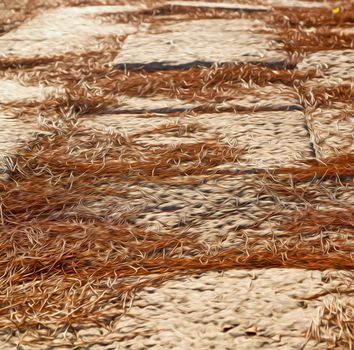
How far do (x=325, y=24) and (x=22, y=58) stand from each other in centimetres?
131

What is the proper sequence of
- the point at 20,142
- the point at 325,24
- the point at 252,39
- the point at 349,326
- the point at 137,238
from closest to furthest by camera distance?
the point at 349,326
the point at 137,238
the point at 20,142
the point at 252,39
the point at 325,24

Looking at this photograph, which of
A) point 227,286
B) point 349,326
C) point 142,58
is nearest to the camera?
point 349,326

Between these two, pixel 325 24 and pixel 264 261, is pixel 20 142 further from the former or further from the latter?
pixel 325 24

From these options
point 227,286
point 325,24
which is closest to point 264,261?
point 227,286

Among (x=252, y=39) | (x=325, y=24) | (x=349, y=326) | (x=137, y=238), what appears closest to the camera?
(x=349, y=326)

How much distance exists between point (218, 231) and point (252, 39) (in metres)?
1.55

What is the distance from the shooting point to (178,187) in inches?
81.0

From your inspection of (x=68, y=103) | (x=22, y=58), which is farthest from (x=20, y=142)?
(x=22, y=58)

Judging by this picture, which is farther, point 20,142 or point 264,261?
point 20,142

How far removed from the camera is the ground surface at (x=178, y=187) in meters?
1.55

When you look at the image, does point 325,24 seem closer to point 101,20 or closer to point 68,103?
point 101,20

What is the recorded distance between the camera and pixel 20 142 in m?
2.34

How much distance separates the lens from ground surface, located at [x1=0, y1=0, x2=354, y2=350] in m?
1.55

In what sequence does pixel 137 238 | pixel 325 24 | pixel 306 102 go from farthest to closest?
pixel 325 24, pixel 306 102, pixel 137 238
